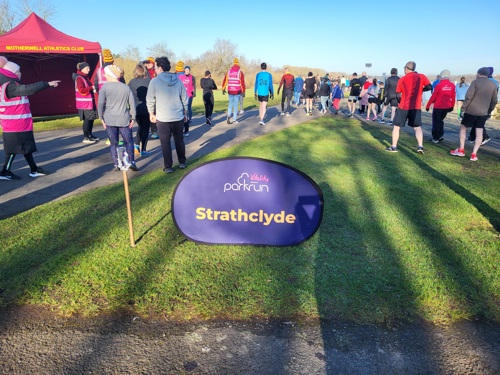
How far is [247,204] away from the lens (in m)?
3.41

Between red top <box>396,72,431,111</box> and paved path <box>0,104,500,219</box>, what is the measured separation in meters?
2.69

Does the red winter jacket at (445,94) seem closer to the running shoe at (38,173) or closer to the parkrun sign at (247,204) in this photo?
the parkrun sign at (247,204)

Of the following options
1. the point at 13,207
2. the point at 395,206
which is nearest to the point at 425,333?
the point at 395,206

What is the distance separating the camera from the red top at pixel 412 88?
7.38m

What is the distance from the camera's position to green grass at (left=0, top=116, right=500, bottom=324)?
105 inches

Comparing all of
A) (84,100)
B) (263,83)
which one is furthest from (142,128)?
(263,83)

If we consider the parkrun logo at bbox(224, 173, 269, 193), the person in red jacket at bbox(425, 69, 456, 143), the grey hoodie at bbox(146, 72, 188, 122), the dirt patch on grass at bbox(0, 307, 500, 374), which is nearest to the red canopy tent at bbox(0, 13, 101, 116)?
the grey hoodie at bbox(146, 72, 188, 122)

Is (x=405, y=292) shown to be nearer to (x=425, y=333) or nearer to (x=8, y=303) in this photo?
(x=425, y=333)

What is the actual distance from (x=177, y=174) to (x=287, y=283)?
3.63m

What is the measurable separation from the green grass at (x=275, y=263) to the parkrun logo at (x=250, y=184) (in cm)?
65

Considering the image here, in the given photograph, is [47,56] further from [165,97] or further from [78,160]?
[165,97]

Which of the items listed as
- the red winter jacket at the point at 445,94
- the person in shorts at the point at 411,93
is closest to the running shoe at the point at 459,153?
the person in shorts at the point at 411,93

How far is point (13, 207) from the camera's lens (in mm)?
4516

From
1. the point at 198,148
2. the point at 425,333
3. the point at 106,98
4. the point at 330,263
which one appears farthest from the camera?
the point at 198,148
